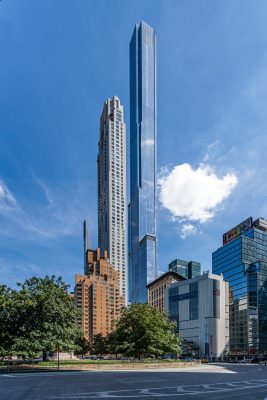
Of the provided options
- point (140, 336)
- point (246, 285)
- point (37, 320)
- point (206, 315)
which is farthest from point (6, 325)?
point (246, 285)

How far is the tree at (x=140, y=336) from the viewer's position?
67.7 m

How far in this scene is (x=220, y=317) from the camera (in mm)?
148750

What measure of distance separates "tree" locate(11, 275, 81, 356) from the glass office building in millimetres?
118953

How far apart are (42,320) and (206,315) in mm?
107915

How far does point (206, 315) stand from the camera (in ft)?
486

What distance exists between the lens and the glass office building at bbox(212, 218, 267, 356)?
156m

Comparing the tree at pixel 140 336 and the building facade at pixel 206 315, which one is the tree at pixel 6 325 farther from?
the building facade at pixel 206 315

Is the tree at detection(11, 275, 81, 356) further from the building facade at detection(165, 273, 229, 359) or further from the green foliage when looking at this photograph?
the building facade at detection(165, 273, 229, 359)

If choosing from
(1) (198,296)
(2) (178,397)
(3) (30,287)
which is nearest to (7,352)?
(3) (30,287)

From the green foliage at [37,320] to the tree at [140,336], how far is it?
55.0 ft

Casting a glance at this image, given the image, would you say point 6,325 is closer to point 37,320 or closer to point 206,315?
point 37,320

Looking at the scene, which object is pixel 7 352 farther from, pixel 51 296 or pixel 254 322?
pixel 254 322

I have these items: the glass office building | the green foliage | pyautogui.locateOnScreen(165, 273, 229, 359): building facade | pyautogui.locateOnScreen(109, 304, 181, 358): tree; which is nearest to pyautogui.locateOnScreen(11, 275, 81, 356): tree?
the green foliage

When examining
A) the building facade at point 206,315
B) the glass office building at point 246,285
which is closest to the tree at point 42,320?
the building facade at point 206,315
